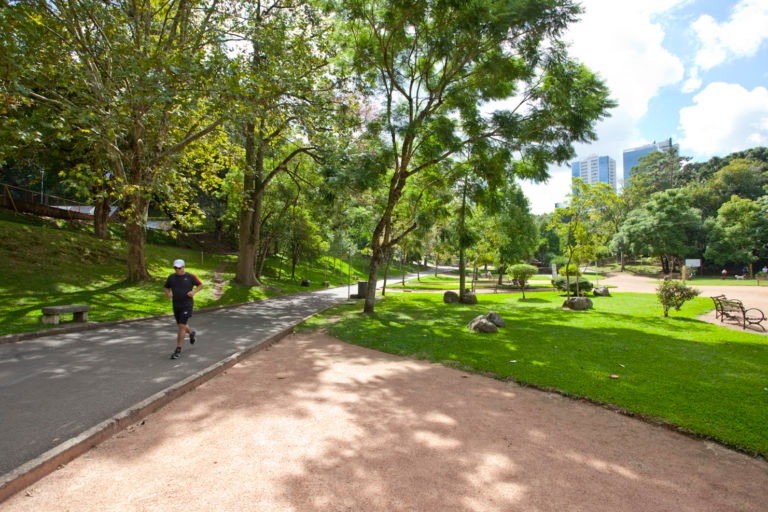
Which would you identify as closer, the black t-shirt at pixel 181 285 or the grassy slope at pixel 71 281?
the black t-shirt at pixel 181 285

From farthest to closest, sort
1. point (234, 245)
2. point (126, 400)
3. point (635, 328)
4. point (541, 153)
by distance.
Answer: point (234, 245), point (541, 153), point (635, 328), point (126, 400)

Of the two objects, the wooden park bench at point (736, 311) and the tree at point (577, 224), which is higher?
the tree at point (577, 224)

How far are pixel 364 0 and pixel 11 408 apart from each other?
13.6 meters

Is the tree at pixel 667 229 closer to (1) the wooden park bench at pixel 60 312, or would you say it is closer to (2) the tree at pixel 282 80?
(2) the tree at pixel 282 80

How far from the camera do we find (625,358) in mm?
7719

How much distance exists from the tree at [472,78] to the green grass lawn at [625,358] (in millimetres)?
4629

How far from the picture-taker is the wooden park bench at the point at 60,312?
9.28m

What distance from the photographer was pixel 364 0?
40.5 ft

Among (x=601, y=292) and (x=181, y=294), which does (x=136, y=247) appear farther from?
(x=601, y=292)

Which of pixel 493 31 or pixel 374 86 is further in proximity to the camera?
pixel 374 86

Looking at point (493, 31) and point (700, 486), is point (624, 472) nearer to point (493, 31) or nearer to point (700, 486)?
point (700, 486)

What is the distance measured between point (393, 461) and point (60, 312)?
1006 centimetres

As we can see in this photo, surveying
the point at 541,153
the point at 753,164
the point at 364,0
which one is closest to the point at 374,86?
the point at 364,0

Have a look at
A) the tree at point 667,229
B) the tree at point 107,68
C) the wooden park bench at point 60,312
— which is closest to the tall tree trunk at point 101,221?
the tree at point 107,68
